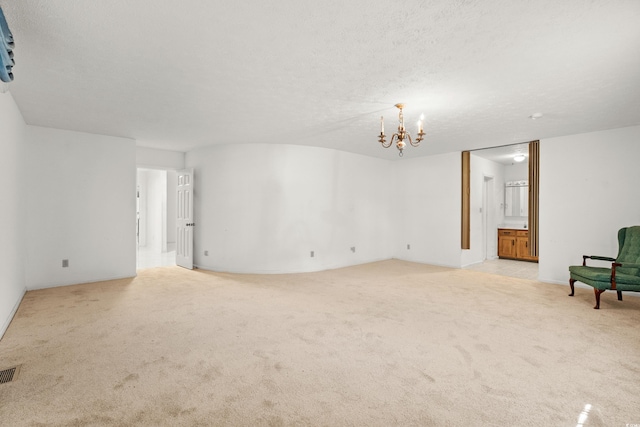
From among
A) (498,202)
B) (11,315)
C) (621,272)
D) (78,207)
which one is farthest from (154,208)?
(621,272)

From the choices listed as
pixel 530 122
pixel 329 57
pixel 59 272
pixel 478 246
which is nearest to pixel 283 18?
pixel 329 57

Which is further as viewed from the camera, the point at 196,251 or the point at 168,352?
the point at 196,251

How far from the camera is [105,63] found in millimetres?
2746

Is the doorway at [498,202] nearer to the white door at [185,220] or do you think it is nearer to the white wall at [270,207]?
the white wall at [270,207]

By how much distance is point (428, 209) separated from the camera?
731 centimetres

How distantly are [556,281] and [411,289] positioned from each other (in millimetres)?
2667

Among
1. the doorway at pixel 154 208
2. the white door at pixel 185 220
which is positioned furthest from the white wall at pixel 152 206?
the white door at pixel 185 220

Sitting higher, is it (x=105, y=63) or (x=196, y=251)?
(x=105, y=63)

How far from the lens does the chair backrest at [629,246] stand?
4.19 meters

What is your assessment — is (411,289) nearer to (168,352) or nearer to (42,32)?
(168,352)

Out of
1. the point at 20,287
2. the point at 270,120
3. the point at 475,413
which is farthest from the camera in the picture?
the point at 270,120

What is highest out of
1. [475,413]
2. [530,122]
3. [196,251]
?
[530,122]

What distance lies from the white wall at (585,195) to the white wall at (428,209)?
5.43 ft

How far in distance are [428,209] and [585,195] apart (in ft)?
9.41
